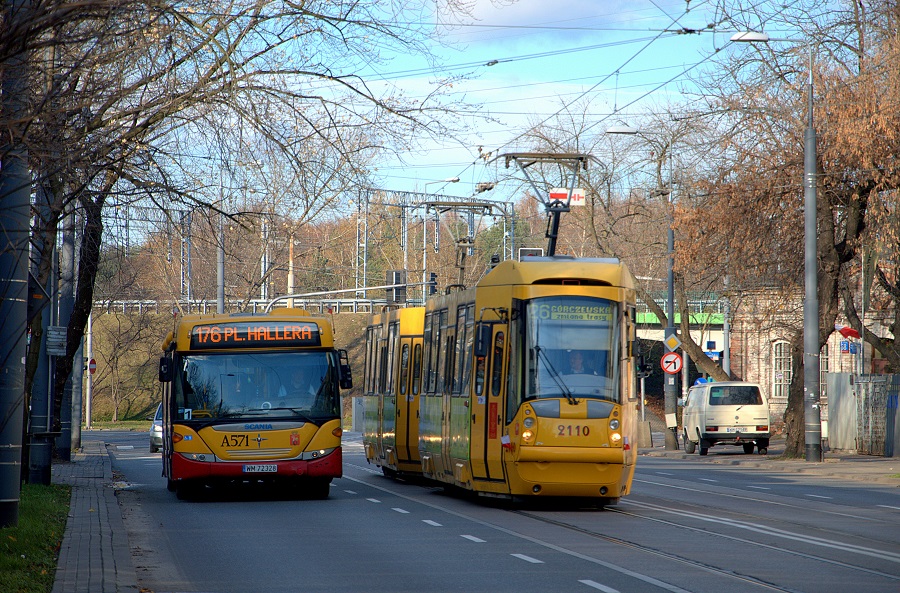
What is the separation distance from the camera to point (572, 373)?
54.6 ft

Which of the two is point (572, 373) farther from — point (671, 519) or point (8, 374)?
point (8, 374)

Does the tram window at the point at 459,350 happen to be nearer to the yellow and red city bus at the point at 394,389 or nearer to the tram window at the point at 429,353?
the tram window at the point at 429,353

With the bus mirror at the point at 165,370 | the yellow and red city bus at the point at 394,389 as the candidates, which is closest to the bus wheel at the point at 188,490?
the bus mirror at the point at 165,370

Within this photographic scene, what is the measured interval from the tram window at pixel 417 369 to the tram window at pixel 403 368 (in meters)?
0.54

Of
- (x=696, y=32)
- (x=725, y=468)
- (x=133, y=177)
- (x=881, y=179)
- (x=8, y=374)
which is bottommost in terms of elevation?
(x=725, y=468)

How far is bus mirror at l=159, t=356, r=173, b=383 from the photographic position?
19.4m

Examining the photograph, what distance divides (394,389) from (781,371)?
138ft

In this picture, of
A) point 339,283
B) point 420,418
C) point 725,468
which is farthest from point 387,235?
point 420,418

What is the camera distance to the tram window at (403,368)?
77.6 ft

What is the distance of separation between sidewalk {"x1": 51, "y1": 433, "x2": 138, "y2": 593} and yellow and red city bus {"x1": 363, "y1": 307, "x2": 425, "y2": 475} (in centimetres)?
532

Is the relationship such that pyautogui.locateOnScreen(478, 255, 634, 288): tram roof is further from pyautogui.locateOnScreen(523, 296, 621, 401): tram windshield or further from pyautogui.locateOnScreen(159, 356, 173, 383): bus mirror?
pyautogui.locateOnScreen(159, 356, 173, 383): bus mirror

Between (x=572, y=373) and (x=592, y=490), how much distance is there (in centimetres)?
154

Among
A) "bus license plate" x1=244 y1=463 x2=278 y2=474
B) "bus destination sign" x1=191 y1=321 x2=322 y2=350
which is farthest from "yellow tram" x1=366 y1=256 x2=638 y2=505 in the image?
"bus destination sign" x1=191 y1=321 x2=322 y2=350

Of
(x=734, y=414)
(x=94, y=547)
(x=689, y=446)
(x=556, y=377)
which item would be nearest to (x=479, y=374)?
(x=556, y=377)
